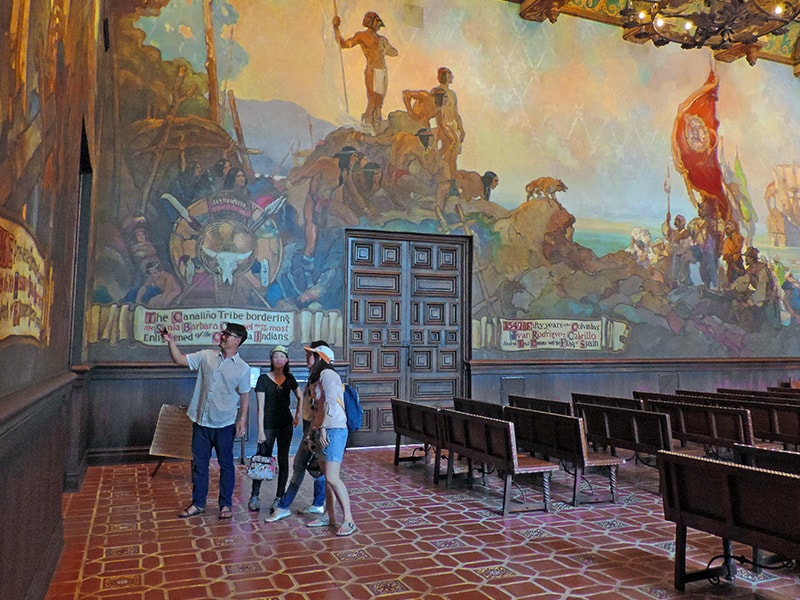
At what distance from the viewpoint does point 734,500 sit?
156 inches

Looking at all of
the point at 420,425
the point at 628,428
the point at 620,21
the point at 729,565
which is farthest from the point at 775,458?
the point at 620,21

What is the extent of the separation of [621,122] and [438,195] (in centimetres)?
450

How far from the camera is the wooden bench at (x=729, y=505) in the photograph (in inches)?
145

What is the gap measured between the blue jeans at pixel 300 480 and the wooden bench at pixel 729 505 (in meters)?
2.92

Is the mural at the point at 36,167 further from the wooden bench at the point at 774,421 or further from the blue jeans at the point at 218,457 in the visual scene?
the wooden bench at the point at 774,421

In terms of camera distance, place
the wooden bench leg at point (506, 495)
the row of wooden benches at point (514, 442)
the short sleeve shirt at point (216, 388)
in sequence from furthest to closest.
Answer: the row of wooden benches at point (514, 442) → the wooden bench leg at point (506, 495) → the short sleeve shirt at point (216, 388)

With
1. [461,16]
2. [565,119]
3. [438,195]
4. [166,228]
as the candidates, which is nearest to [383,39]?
[461,16]

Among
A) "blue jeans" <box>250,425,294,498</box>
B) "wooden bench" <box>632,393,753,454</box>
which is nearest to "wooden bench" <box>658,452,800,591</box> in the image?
"wooden bench" <box>632,393,753,454</box>

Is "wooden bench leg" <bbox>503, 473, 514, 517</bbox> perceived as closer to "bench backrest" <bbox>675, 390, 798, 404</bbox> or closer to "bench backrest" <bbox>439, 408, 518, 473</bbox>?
"bench backrest" <bbox>439, 408, 518, 473</bbox>

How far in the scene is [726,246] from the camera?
1345 cm

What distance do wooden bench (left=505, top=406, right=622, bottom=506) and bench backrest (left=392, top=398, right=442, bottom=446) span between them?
94cm

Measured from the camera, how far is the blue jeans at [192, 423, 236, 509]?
586cm

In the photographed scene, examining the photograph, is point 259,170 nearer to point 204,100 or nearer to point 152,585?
point 204,100

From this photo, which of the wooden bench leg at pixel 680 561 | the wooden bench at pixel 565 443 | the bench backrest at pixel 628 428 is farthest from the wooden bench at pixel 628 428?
the wooden bench leg at pixel 680 561
